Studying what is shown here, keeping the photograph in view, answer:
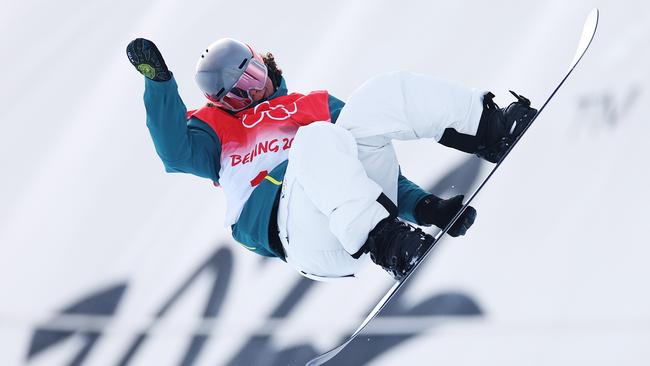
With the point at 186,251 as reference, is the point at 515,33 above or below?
above

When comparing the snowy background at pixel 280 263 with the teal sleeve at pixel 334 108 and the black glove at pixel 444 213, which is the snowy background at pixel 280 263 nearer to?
the black glove at pixel 444 213

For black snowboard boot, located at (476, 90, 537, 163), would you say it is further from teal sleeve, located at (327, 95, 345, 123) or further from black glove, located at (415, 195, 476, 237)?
teal sleeve, located at (327, 95, 345, 123)

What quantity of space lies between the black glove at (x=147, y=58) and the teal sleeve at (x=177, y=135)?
0.06ft

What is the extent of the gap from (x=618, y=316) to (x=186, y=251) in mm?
1283

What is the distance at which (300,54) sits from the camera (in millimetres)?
2766

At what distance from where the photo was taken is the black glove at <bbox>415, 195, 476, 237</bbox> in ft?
5.52

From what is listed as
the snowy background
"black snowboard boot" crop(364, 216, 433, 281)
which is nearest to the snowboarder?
"black snowboard boot" crop(364, 216, 433, 281)

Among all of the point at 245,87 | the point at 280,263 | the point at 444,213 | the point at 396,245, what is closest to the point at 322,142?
the point at 396,245

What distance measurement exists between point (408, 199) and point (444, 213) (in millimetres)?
122

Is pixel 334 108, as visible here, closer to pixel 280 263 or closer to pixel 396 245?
pixel 396 245

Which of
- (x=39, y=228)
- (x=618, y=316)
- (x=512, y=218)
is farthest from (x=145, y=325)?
(x=618, y=316)

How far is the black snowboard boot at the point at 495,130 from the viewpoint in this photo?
1.72 m

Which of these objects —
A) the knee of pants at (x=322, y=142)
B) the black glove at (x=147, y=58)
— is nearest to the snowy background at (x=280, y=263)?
the knee of pants at (x=322, y=142)

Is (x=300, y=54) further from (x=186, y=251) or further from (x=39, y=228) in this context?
Answer: (x=39, y=228)
